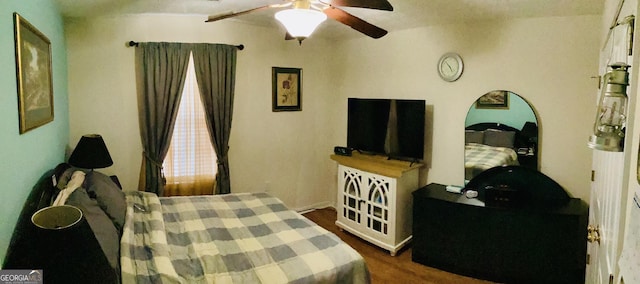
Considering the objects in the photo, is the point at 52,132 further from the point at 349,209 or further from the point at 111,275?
the point at 349,209

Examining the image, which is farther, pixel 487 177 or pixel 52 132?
pixel 487 177

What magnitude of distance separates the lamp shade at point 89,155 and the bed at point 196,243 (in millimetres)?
211

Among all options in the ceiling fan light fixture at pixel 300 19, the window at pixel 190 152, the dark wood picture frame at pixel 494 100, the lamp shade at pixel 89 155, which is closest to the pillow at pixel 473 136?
the dark wood picture frame at pixel 494 100

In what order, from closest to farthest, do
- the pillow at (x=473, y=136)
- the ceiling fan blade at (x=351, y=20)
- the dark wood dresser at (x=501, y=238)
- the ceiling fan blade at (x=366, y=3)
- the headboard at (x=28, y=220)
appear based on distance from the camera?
the headboard at (x=28, y=220), the ceiling fan blade at (x=366, y=3), the ceiling fan blade at (x=351, y=20), the dark wood dresser at (x=501, y=238), the pillow at (x=473, y=136)

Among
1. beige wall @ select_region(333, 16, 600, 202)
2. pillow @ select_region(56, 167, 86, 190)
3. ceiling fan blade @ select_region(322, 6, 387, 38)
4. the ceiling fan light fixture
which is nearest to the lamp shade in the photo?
pillow @ select_region(56, 167, 86, 190)

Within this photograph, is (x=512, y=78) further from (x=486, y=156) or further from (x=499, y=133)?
(x=486, y=156)

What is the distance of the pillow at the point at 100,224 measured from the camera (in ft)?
6.17

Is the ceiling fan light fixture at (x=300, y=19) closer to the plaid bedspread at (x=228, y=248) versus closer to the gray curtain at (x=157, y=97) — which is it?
the plaid bedspread at (x=228, y=248)

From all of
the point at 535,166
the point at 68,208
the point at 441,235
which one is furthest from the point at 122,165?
the point at 535,166

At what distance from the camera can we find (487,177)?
3393mm

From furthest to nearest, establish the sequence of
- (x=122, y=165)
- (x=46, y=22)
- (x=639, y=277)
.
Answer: (x=122, y=165)
(x=46, y=22)
(x=639, y=277)

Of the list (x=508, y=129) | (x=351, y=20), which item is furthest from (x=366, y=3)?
(x=508, y=129)

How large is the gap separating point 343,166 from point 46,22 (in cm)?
277

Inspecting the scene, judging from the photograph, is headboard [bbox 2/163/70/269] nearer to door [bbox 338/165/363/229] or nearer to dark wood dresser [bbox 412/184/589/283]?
door [bbox 338/165/363/229]
